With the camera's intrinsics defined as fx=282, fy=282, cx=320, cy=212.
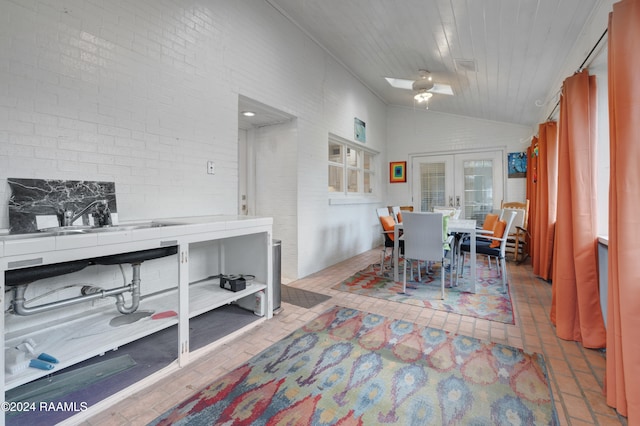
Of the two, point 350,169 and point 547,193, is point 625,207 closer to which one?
point 547,193

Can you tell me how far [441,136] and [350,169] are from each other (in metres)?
2.34

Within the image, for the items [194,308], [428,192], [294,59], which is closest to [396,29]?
[294,59]

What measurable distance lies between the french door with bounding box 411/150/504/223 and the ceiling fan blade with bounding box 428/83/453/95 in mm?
1654

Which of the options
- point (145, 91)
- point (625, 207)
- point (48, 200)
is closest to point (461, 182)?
point (625, 207)

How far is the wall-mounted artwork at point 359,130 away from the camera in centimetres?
525

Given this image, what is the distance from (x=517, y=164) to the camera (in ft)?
18.1

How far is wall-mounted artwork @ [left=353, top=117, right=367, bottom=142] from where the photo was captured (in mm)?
5249

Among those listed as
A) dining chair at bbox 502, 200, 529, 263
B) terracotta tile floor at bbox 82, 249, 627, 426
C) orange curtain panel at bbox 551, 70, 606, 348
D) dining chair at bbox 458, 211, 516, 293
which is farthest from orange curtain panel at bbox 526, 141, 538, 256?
orange curtain panel at bbox 551, 70, 606, 348

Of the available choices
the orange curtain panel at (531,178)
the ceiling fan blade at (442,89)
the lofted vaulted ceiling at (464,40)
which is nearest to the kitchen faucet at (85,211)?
the lofted vaulted ceiling at (464,40)

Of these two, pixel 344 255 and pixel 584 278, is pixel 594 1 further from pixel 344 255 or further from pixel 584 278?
pixel 344 255

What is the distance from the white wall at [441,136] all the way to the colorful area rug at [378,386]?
4749 millimetres

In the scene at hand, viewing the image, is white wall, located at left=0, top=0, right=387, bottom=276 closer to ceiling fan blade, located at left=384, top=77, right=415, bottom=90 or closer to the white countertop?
the white countertop

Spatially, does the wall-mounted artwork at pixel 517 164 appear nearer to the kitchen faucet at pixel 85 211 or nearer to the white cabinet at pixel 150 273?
the white cabinet at pixel 150 273

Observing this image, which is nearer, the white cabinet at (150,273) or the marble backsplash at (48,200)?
the white cabinet at (150,273)
